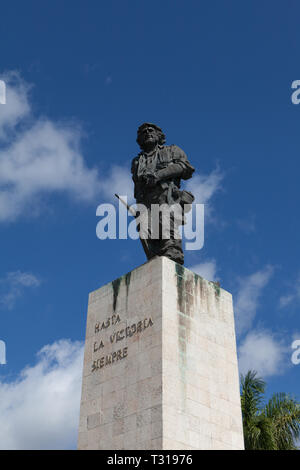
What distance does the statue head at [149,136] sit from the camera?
13875 mm

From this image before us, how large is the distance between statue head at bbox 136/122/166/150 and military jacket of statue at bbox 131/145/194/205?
8.7 inches

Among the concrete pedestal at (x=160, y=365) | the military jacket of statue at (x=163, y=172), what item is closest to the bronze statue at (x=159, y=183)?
→ the military jacket of statue at (x=163, y=172)

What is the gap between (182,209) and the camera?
43.6 ft

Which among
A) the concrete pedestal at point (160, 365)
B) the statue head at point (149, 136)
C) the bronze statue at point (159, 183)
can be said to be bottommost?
the concrete pedestal at point (160, 365)

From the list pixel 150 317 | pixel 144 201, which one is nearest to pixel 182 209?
pixel 144 201

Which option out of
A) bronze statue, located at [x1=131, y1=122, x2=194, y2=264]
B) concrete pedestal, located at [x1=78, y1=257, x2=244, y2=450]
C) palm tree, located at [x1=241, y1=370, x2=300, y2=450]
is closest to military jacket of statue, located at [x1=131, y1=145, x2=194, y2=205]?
bronze statue, located at [x1=131, y1=122, x2=194, y2=264]

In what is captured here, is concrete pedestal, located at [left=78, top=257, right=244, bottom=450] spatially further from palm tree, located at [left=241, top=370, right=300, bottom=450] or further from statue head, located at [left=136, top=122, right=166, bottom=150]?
palm tree, located at [left=241, top=370, right=300, bottom=450]

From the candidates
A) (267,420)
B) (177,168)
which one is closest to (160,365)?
(177,168)

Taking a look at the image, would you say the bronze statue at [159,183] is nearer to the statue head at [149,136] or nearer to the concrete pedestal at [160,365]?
the statue head at [149,136]

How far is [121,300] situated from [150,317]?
1.14 metres

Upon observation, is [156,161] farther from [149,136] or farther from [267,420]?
[267,420]

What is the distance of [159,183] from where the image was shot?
1321 cm

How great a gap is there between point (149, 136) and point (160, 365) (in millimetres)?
5926

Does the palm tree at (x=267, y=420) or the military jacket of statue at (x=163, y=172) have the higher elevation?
the military jacket of statue at (x=163, y=172)
